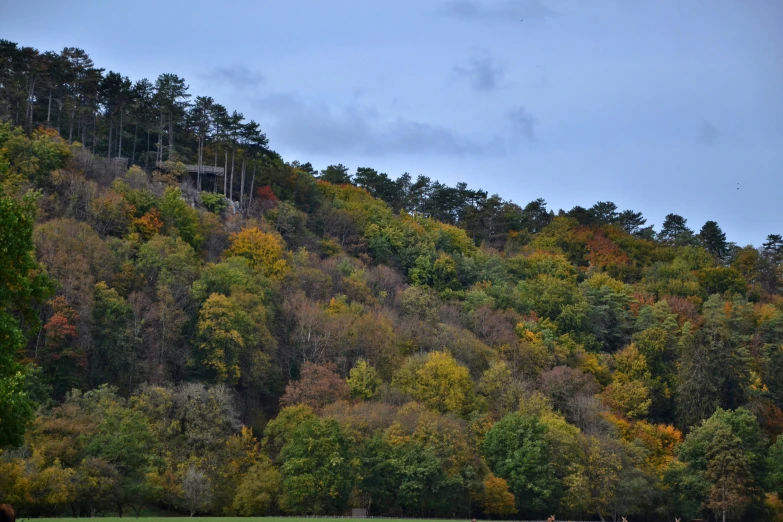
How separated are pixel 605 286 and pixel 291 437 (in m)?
63.9

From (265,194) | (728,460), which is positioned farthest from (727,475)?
(265,194)

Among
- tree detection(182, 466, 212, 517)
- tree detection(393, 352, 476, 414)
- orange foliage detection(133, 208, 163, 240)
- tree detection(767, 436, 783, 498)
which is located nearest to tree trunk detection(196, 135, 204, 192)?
orange foliage detection(133, 208, 163, 240)

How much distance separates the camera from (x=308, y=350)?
9306 centimetres

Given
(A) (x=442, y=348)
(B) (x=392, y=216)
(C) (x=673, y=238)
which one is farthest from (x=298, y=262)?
(C) (x=673, y=238)

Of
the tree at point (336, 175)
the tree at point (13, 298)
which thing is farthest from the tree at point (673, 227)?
the tree at point (13, 298)

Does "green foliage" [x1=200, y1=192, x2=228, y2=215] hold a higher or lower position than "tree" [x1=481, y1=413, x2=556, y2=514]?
higher

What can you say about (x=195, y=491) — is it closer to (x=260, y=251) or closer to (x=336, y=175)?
(x=260, y=251)

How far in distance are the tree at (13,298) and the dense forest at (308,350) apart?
0.29ft

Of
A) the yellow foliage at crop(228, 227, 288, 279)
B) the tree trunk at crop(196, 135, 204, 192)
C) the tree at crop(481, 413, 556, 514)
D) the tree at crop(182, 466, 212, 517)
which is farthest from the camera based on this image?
the tree trunk at crop(196, 135, 204, 192)

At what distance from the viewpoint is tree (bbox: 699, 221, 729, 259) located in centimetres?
17300

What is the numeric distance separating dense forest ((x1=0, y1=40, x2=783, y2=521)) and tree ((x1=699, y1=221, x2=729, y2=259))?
32.5 metres

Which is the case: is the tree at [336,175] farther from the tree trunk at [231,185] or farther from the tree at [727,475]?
the tree at [727,475]

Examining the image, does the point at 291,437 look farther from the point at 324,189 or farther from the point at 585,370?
the point at 324,189

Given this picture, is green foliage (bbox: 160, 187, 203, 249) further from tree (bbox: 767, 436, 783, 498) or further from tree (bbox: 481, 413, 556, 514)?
tree (bbox: 767, 436, 783, 498)
